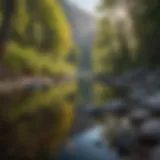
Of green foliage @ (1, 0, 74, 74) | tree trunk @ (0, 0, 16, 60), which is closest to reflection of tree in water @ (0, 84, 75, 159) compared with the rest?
green foliage @ (1, 0, 74, 74)

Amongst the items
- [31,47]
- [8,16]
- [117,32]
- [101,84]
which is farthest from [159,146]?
[8,16]

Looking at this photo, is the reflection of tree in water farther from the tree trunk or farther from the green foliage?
the tree trunk

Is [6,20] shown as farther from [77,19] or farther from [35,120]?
[35,120]

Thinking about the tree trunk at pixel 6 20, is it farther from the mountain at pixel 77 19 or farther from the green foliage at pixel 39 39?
the mountain at pixel 77 19

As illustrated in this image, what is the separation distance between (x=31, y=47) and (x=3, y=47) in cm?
9

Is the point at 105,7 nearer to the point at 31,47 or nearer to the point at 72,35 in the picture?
the point at 72,35

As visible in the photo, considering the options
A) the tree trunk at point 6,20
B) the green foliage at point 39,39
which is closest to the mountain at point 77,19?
the green foliage at point 39,39

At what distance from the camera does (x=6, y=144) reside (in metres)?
1.15

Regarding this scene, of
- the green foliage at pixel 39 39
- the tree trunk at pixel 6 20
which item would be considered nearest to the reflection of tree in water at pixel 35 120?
Result: the green foliage at pixel 39 39

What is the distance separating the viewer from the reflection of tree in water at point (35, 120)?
116 centimetres

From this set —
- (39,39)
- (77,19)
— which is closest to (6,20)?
(39,39)

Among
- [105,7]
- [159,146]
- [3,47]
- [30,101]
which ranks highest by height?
[105,7]

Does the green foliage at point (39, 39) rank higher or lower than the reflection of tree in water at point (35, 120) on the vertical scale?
higher

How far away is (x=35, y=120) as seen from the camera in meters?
1.20
